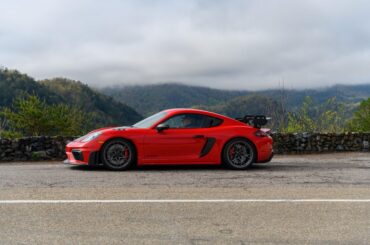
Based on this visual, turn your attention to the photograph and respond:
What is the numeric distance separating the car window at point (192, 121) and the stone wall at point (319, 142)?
5105 mm

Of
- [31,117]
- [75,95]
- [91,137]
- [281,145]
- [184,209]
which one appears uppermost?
[75,95]

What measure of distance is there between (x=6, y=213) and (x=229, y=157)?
516 cm

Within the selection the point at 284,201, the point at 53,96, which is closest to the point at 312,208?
the point at 284,201

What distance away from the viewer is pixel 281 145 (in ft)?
47.8

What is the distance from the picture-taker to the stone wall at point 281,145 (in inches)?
488

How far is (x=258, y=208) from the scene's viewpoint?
5680 millimetres

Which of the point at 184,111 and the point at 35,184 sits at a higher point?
the point at 184,111

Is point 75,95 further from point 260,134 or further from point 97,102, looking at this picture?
point 260,134

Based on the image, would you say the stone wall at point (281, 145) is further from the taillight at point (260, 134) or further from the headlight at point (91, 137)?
the taillight at point (260, 134)

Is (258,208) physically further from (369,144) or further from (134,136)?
(369,144)

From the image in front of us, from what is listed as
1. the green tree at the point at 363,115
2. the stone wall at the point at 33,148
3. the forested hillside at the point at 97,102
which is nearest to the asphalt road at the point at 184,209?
the stone wall at the point at 33,148

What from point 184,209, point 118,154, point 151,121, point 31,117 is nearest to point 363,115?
point 31,117

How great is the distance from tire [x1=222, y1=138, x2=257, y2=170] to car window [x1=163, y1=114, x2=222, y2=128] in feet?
1.78

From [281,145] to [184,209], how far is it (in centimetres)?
946
